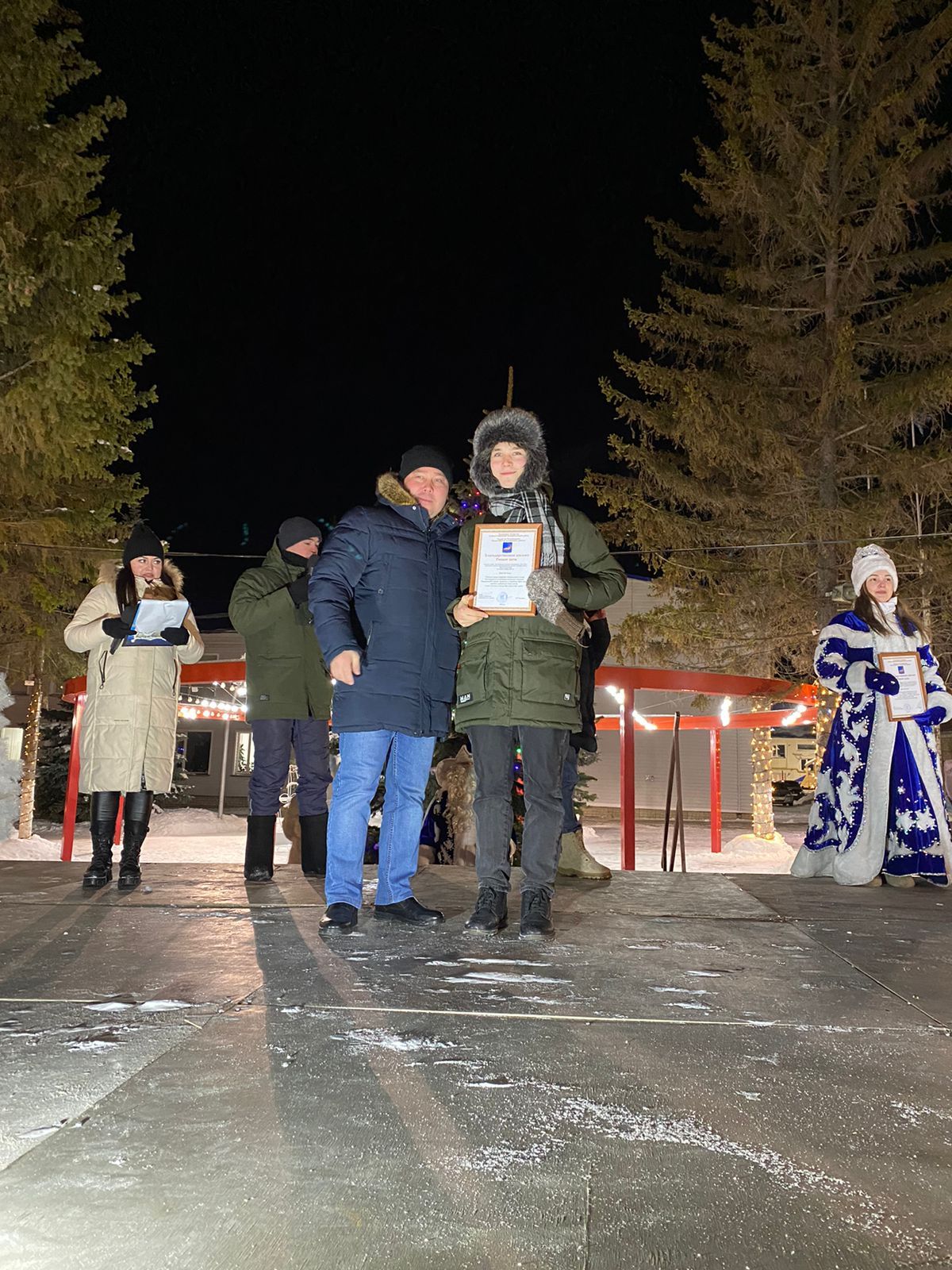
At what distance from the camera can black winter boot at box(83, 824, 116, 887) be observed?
4.11 meters

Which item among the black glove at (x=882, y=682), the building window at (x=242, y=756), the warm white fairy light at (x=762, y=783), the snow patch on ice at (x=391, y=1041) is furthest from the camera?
the building window at (x=242, y=756)

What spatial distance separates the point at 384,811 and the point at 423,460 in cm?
140

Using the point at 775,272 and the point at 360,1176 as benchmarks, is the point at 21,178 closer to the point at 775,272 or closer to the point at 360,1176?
the point at 775,272

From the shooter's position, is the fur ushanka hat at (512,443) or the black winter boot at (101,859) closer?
the fur ushanka hat at (512,443)

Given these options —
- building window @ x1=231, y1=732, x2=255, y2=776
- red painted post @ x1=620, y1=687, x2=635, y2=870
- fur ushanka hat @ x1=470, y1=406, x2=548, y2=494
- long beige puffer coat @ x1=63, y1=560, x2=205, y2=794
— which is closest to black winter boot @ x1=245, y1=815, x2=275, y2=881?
long beige puffer coat @ x1=63, y1=560, x2=205, y2=794

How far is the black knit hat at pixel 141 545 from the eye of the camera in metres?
4.61

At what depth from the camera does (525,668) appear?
3.27m

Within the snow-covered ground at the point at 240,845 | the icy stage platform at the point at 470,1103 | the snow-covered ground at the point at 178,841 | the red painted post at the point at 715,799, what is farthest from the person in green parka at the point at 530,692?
the red painted post at the point at 715,799

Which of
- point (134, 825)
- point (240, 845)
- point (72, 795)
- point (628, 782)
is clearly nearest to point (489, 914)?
point (134, 825)

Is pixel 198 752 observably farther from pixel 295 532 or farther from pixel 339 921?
pixel 339 921

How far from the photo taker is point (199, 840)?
1530 centimetres

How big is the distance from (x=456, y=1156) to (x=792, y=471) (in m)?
13.2

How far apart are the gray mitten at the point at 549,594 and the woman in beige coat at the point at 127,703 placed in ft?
6.76

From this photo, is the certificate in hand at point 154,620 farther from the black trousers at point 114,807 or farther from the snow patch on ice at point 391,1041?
the snow patch on ice at point 391,1041
